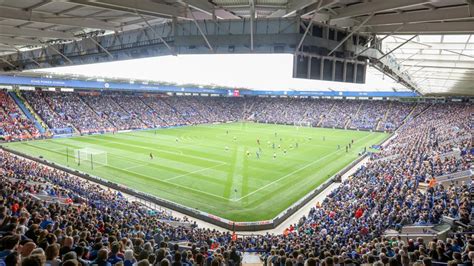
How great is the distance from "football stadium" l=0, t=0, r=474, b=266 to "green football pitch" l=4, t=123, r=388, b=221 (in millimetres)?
198

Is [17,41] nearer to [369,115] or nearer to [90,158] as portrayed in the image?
[90,158]

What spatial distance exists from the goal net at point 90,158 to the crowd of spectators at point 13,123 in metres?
14.4

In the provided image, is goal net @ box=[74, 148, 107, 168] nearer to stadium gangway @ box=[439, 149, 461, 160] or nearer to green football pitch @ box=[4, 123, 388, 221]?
green football pitch @ box=[4, 123, 388, 221]

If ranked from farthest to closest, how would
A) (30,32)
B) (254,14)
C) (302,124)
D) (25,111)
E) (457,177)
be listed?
(302,124), (25,111), (457,177), (30,32), (254,14)

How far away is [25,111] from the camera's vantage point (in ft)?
167

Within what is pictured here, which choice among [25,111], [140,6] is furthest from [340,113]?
[140,6]

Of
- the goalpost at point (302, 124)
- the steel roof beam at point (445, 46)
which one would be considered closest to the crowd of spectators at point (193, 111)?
the goalpost at point (302, 124)

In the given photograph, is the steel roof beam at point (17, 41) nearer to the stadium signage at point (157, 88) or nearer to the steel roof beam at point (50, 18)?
the steel roof beam at point (50, 18)

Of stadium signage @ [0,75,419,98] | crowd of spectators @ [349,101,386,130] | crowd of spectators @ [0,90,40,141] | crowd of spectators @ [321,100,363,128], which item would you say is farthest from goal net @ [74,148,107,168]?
crowd of spectators @ [349,101,386,130]

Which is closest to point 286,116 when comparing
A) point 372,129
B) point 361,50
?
point 372,129

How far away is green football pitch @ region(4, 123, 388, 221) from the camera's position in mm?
23641

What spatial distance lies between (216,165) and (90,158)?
43.6ft

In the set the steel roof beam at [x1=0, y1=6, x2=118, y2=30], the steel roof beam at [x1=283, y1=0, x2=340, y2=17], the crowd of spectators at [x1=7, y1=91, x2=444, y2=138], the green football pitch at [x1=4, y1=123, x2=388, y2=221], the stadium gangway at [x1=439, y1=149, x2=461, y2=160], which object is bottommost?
the green football pitch at [x1=4, y1=123, x2=388, y2=221]

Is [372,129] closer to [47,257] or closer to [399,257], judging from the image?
[399,257]
